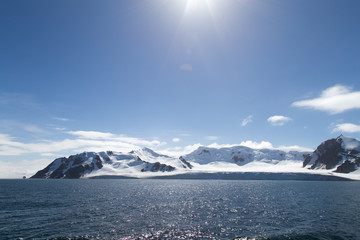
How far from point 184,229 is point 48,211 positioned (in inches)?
1454

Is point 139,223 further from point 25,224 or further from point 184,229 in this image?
point 25,224

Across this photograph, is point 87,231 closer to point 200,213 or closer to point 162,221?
point 162,221

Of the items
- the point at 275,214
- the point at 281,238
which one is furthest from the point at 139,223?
the point at 275,214

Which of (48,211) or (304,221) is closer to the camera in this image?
(304,221)

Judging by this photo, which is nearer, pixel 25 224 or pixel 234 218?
pixel 25 224

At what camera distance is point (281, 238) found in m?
36.2

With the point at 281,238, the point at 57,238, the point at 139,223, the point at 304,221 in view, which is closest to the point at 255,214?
the point at 304,221

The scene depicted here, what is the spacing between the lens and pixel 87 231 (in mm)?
39156

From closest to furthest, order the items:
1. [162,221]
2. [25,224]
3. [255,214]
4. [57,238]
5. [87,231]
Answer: [57,238]
[87,231]
[25,224]
[162,221]
[255,214]

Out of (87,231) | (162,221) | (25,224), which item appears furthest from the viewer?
(162,221)

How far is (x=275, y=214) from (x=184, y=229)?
26845 mm

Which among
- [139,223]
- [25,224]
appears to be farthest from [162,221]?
[25,224]

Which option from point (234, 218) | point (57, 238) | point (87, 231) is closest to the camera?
point (57, 238)

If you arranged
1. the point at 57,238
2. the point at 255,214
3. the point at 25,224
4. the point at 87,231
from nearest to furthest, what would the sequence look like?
the point at 57,238 → the point at 87,231 → the point at 25,224 → the point at 255,214
